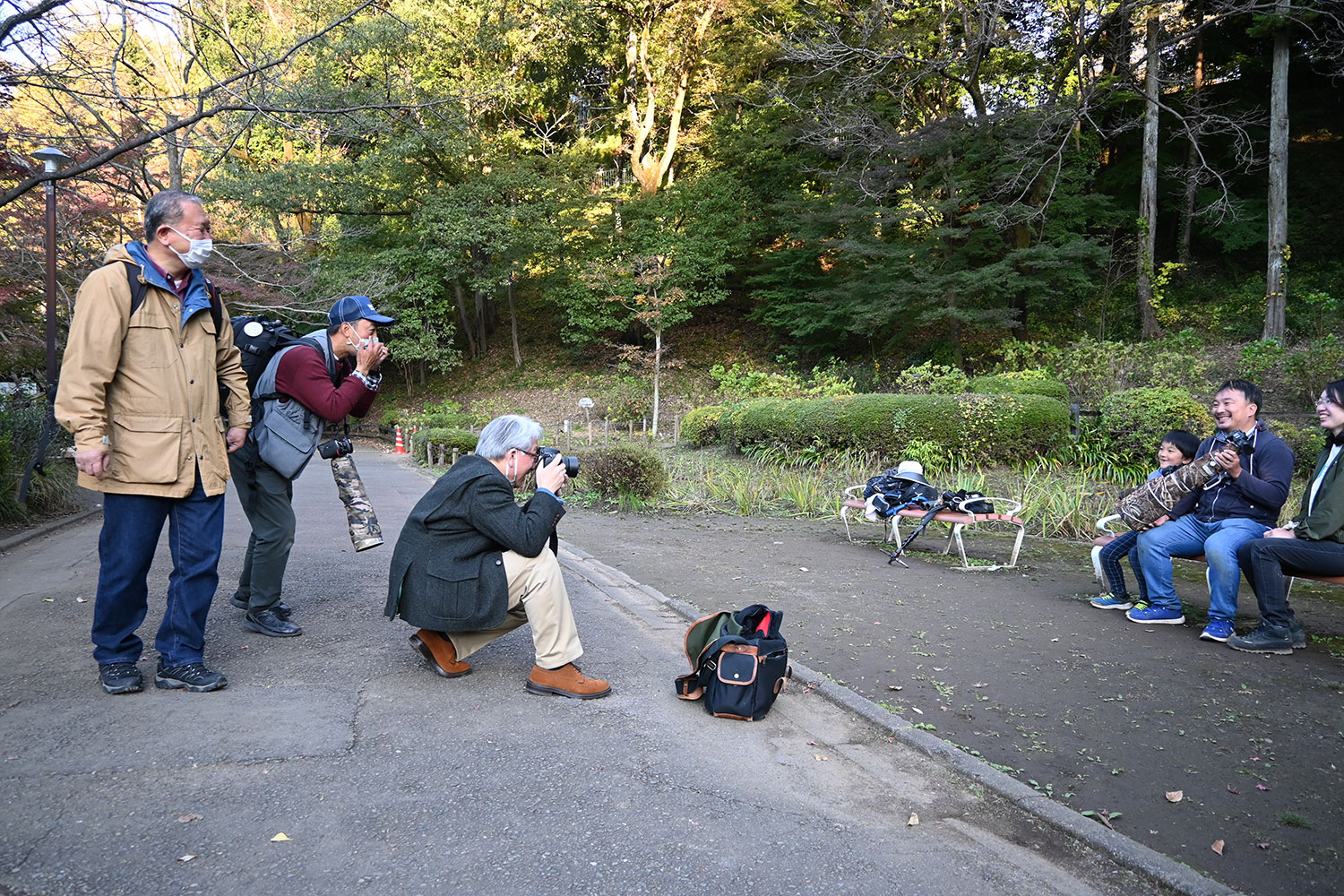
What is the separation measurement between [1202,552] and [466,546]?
15.9ft

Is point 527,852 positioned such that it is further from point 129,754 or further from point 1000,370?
point 1000,370

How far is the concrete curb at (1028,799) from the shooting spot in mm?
2686

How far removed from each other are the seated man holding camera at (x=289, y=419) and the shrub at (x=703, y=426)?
39.8 ft

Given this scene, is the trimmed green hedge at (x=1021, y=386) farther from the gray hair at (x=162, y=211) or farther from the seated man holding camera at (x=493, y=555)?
the gray hair at (x=162, y=211)

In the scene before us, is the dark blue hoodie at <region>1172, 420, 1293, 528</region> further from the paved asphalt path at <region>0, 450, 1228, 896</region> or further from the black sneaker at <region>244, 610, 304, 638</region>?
the black sneaker at <region>244, 610, 304, 638</region>

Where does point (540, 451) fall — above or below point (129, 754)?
above

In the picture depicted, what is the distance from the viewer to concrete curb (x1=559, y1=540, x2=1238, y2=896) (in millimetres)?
2686

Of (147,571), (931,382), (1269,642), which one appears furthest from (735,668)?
(931,382)

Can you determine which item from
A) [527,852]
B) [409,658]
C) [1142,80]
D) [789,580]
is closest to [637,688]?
[409,658]

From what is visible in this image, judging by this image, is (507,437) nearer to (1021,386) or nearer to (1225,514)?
(1225,514)

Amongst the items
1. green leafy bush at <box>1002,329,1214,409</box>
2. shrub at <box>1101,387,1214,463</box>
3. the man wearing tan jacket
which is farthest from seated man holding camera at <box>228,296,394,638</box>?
green leafy bush at <box>1002,329,1214,409</box>

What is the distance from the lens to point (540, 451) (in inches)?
156

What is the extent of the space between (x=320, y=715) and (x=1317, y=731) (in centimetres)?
452

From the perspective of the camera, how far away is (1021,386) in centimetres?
1438
